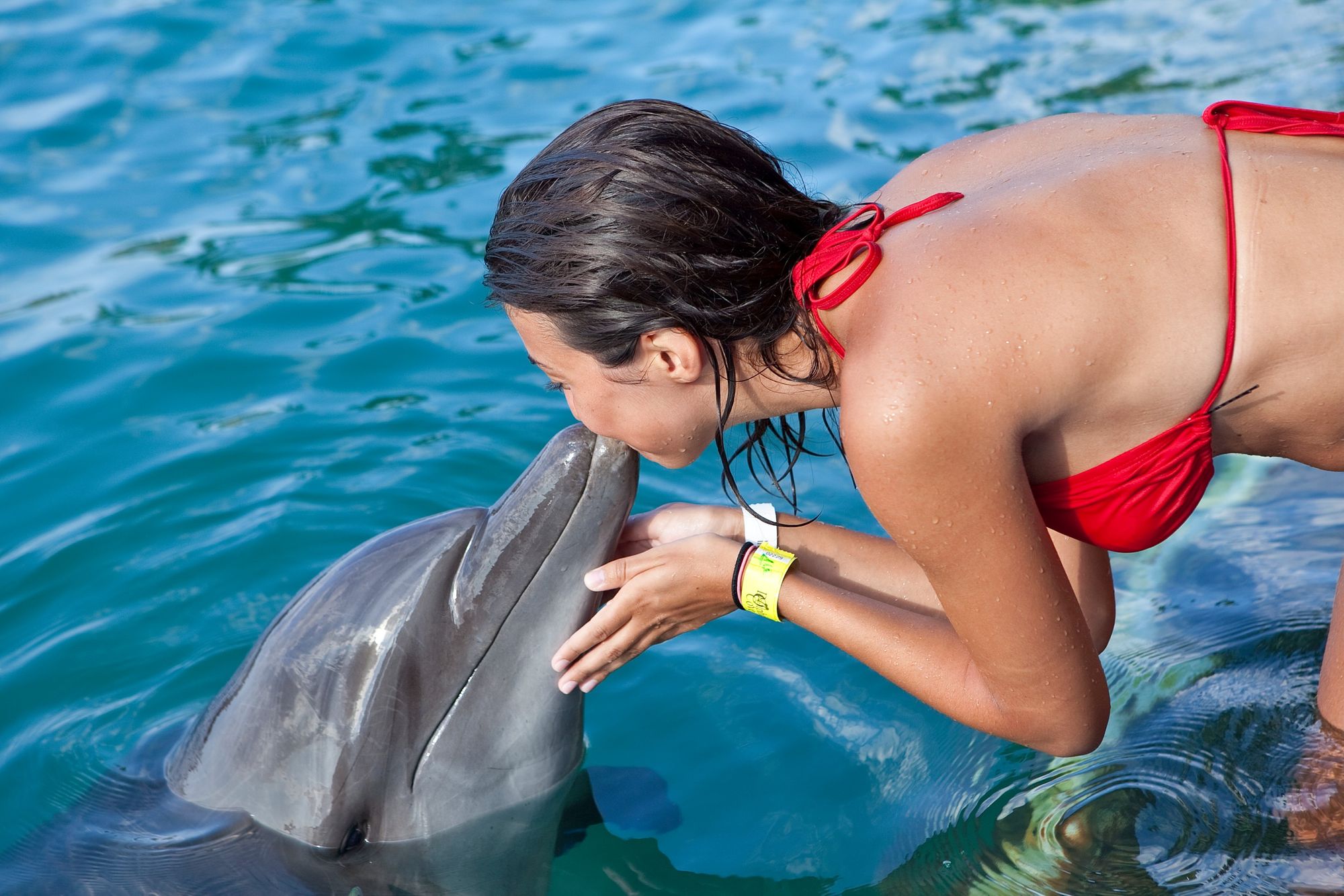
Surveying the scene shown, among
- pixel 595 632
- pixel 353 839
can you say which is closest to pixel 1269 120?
pixel 595 632

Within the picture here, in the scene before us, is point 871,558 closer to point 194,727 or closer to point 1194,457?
point 1194,457

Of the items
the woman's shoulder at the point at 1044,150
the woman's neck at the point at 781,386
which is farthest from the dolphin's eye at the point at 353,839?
the woman's shoulder at the point at 1044,150

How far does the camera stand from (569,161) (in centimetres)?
299

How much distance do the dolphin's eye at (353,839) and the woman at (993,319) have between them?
139cm

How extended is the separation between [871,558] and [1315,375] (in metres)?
1.43

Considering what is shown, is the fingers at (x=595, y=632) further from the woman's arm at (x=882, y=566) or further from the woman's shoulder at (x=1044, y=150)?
the woman's shoulder at (x=1044, y=150)

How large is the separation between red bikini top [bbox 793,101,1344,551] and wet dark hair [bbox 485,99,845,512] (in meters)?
0.12

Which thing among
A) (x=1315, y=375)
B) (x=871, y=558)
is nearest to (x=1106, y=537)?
(x=1315, y=375)

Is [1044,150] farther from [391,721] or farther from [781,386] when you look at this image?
[391,721]

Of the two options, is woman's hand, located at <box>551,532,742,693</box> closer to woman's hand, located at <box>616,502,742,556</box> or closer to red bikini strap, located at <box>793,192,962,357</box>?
woman's hand, located at <box>616,502,742,556</box>

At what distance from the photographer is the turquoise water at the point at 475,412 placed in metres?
3.99

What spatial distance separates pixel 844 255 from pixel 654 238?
431 millimetres

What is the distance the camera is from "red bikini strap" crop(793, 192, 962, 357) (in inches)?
116

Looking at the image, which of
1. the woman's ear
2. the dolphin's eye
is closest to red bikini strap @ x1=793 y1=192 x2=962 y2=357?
the woman's ear
